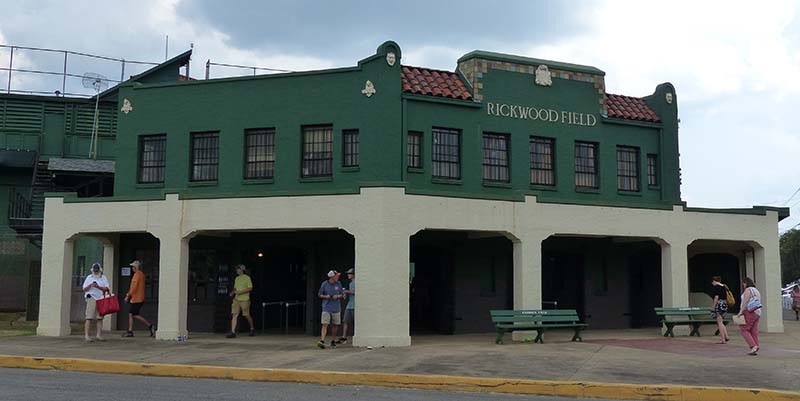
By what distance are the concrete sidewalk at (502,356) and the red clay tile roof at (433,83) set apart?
6130 millimetres

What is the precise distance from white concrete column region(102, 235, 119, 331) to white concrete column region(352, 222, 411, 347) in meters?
8.01

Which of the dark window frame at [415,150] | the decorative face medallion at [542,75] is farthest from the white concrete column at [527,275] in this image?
the decorative face medallion at [542,75]

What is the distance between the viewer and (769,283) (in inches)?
805

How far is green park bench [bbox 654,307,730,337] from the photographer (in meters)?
18.5

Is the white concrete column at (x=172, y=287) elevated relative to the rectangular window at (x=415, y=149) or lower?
lower

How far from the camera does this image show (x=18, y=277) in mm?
26453

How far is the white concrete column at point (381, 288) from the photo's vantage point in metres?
15.9

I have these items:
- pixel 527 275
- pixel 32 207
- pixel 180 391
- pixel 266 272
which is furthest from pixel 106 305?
pixel 32 207

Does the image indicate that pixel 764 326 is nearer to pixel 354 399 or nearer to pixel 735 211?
pixel 735 211

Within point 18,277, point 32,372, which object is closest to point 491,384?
point 32,372

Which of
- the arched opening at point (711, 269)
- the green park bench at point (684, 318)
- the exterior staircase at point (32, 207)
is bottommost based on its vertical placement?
the green park bench at point (684, 318)

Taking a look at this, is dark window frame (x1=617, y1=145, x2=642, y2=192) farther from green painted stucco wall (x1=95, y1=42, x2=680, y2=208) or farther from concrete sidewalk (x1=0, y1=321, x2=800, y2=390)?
concrete sidewalk (x1=0, y1=321, x2=800, y2=390)

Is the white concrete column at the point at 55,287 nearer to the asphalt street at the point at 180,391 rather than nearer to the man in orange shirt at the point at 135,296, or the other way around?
the man in orange shirt at the point at 135,296

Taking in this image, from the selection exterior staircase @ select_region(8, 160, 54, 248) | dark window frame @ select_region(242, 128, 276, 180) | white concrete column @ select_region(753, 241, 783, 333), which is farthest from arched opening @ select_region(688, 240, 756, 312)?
exterior staircase @ select_region(8, 160, 54, 248)
